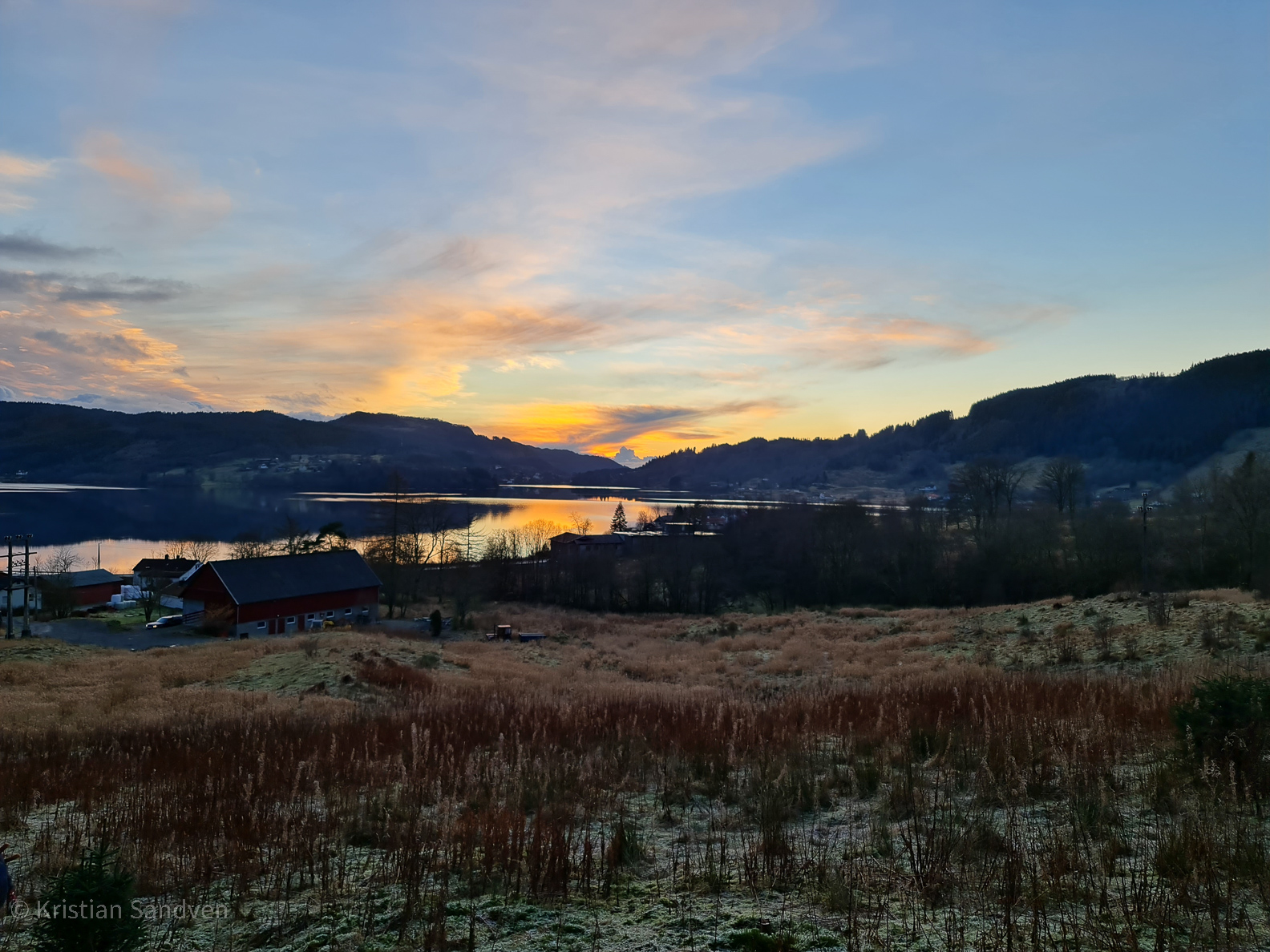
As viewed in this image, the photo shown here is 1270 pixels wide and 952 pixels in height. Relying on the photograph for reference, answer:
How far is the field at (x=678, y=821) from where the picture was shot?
13.1 ft

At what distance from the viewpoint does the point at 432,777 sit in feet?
24.2

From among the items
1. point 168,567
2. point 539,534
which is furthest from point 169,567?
point 539,534

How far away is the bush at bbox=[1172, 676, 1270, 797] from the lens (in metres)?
5.56

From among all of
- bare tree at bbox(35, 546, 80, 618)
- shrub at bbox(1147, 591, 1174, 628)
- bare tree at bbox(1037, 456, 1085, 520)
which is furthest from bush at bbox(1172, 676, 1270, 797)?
bare tree at bbox(1037, 456, 1085, 520)

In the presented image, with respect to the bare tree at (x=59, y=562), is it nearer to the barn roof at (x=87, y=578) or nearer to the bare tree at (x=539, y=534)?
the barn roof at (x=87, y=578)

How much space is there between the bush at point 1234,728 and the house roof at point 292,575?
Result: 176ft

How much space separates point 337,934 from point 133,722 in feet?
37.1

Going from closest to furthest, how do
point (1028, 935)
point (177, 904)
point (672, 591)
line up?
1. point (1028, 935)
2. point (177, 904)
3. point (672, 591)

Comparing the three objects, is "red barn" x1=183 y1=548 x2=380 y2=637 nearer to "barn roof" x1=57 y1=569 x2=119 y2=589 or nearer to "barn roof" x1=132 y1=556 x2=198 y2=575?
"barn roof" x1=132 y1=556 x2=198 y2=575

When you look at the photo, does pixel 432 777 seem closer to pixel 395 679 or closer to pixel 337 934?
pixel 337 934

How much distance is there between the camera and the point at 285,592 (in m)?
51.9

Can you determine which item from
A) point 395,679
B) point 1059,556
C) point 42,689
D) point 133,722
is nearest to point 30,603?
point 42,689

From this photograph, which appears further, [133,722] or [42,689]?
[42,689]

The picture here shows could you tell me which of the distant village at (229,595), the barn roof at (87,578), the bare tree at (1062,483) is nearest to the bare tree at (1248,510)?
the bare tree at (1062,483)
